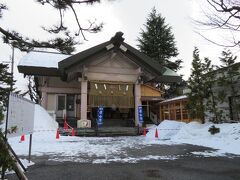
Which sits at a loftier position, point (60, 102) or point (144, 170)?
point (60, 102)

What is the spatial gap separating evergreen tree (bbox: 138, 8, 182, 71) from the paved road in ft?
93.3

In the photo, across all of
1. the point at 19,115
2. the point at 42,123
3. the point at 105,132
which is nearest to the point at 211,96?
the point at 105,132

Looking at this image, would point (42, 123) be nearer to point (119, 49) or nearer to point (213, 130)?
point (119, 49)

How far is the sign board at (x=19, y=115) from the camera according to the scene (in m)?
5.00

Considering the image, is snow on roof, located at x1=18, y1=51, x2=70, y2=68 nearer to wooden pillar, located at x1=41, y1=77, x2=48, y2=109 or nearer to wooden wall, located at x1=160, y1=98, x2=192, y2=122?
wooden pillar, located at x1=41, y1=77, x2=48, y2=109

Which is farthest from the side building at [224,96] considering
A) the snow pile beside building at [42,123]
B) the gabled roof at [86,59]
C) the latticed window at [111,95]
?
the snow pile beside building at [42,123]

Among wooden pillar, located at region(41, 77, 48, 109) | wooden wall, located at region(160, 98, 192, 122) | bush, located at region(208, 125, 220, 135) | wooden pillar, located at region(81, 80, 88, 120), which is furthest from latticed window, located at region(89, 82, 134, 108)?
bush, located at region(208, 125, 220, 135)

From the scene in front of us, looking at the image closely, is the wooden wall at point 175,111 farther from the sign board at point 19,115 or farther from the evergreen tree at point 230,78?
the sign board at point 19,115

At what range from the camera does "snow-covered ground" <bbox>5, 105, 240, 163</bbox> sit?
29.6ft

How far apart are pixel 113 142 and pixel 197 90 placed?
6.66 m

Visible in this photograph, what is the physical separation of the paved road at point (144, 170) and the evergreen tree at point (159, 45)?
28.4m

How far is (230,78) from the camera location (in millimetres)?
14844

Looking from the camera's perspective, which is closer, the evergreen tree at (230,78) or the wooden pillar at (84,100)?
the evergreen tree at (230,78)

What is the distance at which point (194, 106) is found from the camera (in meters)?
15.8
